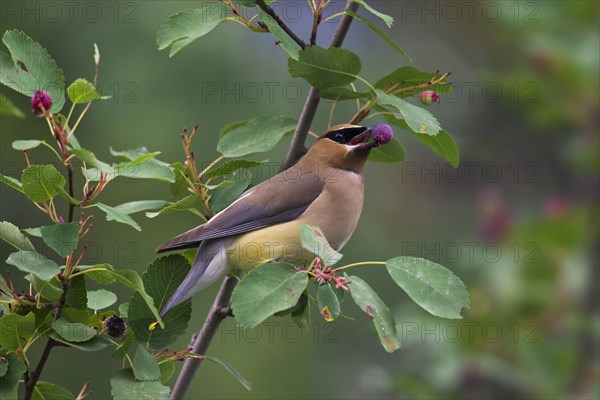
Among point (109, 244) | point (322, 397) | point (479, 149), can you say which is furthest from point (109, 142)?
point (322, 397)

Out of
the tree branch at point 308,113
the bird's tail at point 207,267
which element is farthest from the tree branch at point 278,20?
the bird's tail at point 207,267

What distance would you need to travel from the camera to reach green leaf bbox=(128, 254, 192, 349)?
2486mm

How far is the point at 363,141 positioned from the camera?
3.62 metres

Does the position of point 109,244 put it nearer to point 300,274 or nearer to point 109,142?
point 109,142

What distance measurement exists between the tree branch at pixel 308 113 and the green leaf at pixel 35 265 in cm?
110

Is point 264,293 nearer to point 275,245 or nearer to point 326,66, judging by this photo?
point 326,66

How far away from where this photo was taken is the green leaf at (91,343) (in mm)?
2285

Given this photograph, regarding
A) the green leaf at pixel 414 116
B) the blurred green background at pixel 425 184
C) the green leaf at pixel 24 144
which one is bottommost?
the blurred green background at pixel 425 184

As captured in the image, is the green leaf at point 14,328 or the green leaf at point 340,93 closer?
the green leaf at point 14,328

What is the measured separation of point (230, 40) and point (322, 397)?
3141mm

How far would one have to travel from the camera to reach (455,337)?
4465mm

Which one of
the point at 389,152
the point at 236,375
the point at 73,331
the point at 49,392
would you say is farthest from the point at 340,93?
the point at 49,392

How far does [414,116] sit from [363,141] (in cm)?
88

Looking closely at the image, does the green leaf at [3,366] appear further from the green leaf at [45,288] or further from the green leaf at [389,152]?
Answer: the green leaf at [389,152]
